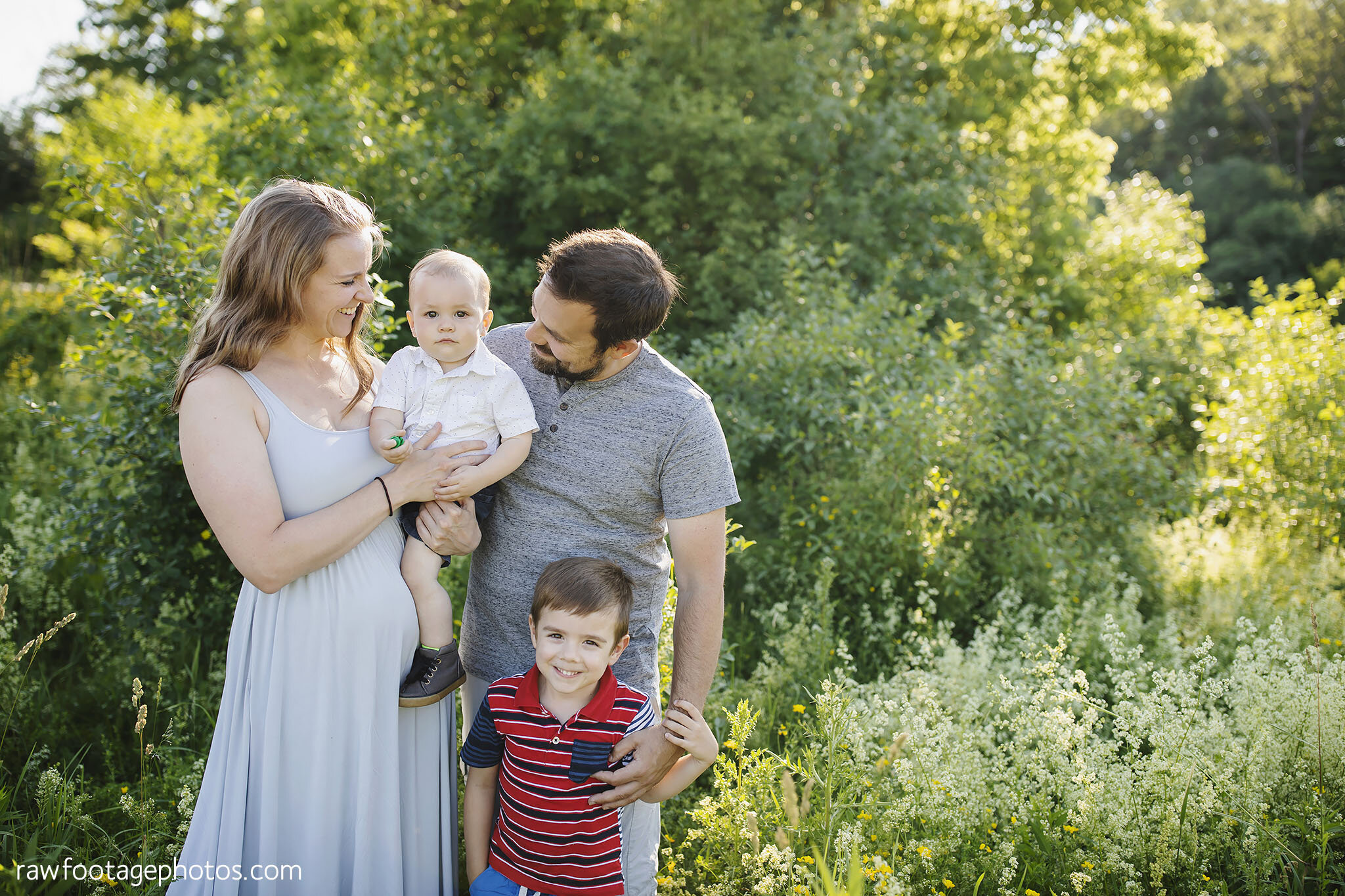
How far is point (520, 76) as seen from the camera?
361 inches

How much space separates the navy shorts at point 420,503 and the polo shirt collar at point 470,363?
0.30 meters

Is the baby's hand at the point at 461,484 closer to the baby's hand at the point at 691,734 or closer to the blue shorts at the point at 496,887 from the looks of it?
the baby's hand at the point at 691,734

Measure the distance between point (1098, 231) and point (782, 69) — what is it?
4411 millimetres

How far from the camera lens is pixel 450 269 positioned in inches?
85.0

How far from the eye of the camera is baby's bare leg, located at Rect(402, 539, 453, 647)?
2180 mm

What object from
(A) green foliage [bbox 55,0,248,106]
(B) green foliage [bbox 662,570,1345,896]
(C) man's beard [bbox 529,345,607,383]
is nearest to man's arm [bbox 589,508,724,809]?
(B) green foliage [bbox 662,570,1345,896]

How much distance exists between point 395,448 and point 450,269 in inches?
18.7

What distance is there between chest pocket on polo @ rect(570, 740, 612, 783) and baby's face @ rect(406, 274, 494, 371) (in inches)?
39.7

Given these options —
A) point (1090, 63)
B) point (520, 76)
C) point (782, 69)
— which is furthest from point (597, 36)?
point (1090, 63)

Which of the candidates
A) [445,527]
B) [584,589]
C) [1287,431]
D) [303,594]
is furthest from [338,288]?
[1287,431]

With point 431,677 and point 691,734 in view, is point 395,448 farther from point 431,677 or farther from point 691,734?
point 691,734

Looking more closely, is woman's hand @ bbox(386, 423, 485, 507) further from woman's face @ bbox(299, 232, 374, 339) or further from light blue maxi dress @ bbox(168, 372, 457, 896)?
woman's face @ bbox(299, 232, 374, 339)

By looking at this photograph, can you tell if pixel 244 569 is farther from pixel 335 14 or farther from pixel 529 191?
pixel 335 14

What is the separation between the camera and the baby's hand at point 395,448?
212 cm
